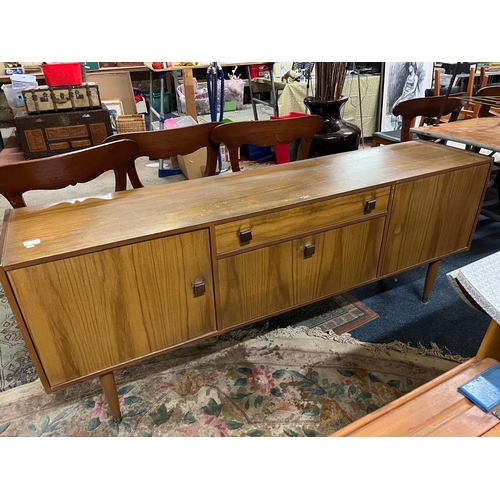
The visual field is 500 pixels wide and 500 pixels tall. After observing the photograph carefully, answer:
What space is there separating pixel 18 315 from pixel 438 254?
1.53 metres

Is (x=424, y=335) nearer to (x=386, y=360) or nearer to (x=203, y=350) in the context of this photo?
(x=386, y=360)

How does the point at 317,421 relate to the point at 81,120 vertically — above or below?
below

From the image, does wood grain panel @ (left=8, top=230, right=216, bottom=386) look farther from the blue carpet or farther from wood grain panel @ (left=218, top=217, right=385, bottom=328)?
the blue carpet

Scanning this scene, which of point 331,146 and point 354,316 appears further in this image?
point 331,146

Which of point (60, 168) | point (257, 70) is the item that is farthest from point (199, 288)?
point (257, 70)

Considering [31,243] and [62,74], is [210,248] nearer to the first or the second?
[31,243]

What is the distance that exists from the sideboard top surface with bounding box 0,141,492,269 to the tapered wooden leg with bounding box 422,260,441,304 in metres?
0.47

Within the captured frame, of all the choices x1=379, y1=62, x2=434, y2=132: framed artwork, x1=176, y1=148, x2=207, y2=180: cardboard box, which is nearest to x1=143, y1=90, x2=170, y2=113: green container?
x1=176, y1=148, x2=207, y2=180: cardboard box

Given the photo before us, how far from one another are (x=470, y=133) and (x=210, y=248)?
147 centimetres

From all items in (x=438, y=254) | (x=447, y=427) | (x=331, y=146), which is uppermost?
(x=331, y=146)

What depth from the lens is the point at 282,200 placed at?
1206 millimetres

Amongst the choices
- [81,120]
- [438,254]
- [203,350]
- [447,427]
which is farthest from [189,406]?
[81,120]

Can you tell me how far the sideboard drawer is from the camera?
113 cm

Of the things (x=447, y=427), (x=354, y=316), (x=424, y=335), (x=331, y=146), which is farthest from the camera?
(x=331, y=146)
